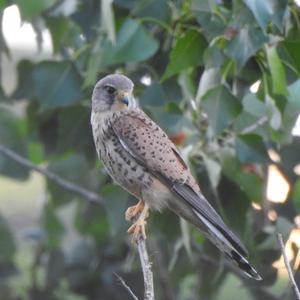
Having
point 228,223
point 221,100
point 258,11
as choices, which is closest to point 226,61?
point 221,100

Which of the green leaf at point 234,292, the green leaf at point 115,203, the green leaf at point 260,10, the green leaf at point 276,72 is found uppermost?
the green leaf at point 260,10

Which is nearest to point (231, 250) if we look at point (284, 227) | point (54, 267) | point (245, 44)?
point (245, 44)

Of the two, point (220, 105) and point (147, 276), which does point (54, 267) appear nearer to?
point (220, 105)

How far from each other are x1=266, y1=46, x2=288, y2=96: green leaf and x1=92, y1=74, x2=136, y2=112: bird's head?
2.61 feet

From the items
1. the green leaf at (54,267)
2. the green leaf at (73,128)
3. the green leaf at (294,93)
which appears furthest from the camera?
the green leaf at (54,267)

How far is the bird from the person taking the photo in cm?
456

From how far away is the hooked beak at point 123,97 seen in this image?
511 cm

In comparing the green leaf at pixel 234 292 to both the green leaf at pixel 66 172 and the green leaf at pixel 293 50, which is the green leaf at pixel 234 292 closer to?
the green leaf at pixel 66 172

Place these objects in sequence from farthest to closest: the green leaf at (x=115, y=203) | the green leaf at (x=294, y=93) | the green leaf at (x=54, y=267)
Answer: the green leaf at (x=54, y=267), the green leaf at (x=115, y=203), the green leaf at (x=294, y=93)

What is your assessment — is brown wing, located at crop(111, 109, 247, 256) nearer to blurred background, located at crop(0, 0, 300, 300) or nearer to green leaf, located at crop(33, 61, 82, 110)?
blurred background, located at crop(0, 0, 300, 300)

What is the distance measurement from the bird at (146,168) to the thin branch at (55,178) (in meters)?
1.27

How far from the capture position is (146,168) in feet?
15.7

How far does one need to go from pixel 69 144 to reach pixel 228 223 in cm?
97

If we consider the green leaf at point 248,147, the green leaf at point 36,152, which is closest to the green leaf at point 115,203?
the green leaf at point 248,147
